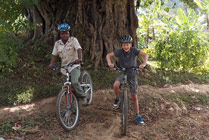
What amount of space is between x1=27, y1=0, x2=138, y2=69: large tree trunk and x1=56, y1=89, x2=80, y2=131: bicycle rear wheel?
10.9ft

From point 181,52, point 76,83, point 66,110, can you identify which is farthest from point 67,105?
point 181,52

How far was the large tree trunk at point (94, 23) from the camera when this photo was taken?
864cm

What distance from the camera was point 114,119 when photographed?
221 inches

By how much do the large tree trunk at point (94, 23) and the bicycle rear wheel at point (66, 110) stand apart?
332 cm

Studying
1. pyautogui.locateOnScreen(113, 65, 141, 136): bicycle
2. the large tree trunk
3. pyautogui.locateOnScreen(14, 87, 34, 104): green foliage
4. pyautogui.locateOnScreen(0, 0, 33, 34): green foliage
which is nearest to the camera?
pyautogui.locateOnScreen(113, 65, 141, 136): bicycle

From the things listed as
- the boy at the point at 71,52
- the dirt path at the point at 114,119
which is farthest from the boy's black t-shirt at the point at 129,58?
the dirt path at the point at 114,119

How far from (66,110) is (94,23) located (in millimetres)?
4432

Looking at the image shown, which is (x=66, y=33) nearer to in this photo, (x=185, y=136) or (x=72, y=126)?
(x=72, y=126)

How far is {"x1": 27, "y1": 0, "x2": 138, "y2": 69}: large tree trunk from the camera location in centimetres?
864

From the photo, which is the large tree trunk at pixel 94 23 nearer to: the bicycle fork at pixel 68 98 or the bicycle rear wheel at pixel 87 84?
the bicycle rear wheel at pixel 87 84

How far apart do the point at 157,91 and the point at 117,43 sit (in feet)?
7.28

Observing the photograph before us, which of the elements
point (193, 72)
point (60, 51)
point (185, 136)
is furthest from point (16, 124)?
point (193, 72)

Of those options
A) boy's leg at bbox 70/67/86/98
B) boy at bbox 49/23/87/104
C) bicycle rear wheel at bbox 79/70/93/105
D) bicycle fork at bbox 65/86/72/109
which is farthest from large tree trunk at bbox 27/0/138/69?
bicycle fork at bbox 65/86/72/109

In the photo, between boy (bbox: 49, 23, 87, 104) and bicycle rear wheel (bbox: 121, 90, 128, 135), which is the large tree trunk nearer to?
boy (bbox: 49, 23, 87, 104)
